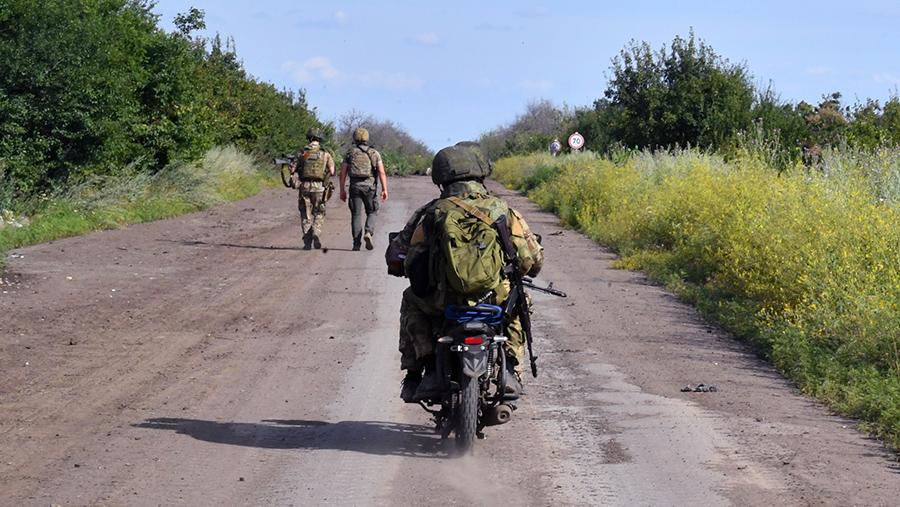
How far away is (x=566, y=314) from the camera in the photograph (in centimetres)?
1161

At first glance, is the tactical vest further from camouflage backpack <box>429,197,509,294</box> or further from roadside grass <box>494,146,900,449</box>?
camouflage backpack <box>429,197,509,294</box>

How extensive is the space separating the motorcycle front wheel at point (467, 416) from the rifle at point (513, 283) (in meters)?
0.46

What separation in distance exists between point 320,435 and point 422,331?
1030 mm

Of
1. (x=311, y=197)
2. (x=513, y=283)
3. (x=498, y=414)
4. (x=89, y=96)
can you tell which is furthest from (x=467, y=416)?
(x=89, y=96)

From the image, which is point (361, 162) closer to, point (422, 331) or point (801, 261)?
point (801, 261)

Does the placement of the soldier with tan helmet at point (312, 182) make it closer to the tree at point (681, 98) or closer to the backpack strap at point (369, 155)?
the backpack strap at point (369, 155)

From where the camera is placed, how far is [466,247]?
5918mm

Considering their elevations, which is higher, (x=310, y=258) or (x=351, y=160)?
(x=351, y=160)

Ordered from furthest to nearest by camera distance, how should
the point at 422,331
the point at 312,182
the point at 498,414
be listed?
the point at 312,182 → the point at 422,331 → the point at 498,414

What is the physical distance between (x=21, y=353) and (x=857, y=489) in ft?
21.9

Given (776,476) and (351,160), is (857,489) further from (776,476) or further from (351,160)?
(351,160)

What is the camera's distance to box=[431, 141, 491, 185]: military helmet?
641cm

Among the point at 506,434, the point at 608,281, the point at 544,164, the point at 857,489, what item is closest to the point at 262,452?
the point at 506,434

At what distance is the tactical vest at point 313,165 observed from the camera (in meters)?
17.0
